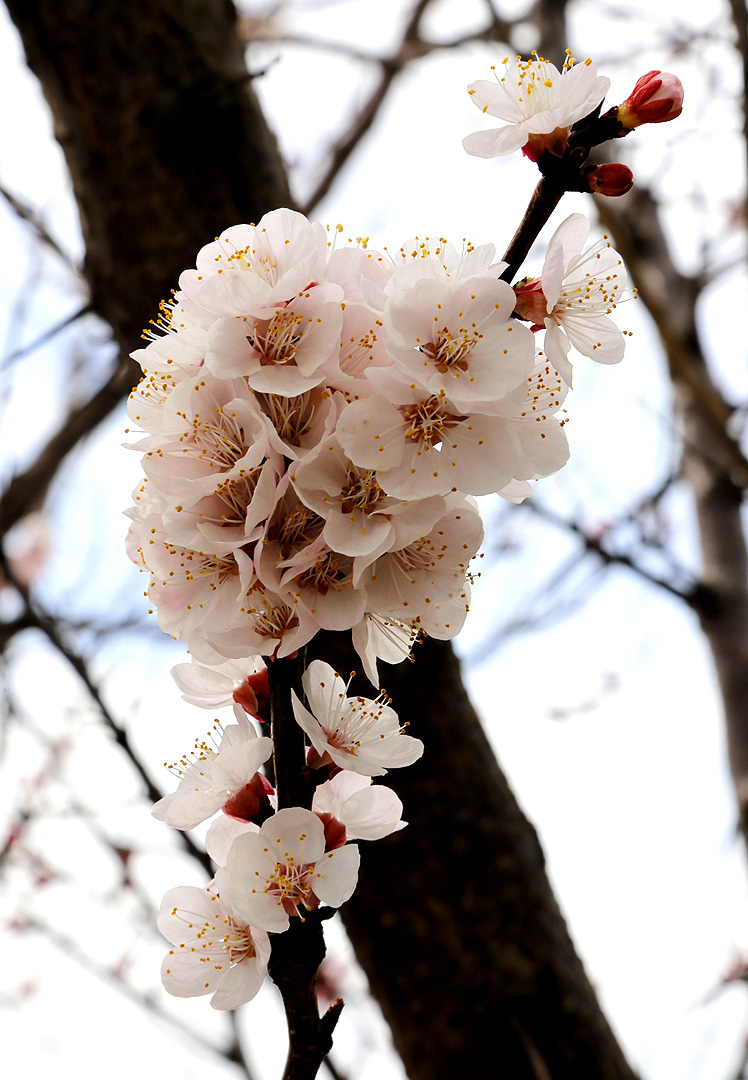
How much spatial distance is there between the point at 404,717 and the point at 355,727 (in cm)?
69

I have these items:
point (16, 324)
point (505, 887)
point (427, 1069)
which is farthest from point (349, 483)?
point (16, 324)

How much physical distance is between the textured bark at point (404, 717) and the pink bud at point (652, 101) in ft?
2.85

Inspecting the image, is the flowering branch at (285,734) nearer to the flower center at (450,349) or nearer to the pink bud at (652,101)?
the flower center at (450,349)

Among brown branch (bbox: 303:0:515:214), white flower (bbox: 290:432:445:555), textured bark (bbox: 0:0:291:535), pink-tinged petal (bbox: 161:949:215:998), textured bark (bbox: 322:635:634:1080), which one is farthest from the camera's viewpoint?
brown branch (bbox: 303:0:515:214)

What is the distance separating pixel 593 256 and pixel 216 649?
48 centimetres

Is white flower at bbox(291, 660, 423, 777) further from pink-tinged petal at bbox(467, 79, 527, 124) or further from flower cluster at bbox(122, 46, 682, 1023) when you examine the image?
pink-tinged petal at bbox(467, 79, 527, 124)

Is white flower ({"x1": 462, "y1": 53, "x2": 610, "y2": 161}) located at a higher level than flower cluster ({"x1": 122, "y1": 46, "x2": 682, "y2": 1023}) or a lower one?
higher

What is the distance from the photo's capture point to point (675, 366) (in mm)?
1744

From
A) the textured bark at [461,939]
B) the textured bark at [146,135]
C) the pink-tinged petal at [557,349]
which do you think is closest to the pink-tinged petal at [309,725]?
the pink-tinged petal at [557,349]

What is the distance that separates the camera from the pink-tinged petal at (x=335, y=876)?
2.05 ft

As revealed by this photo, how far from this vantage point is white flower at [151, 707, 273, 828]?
655 millimetres

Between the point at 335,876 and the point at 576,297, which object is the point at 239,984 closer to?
the point at 335,876

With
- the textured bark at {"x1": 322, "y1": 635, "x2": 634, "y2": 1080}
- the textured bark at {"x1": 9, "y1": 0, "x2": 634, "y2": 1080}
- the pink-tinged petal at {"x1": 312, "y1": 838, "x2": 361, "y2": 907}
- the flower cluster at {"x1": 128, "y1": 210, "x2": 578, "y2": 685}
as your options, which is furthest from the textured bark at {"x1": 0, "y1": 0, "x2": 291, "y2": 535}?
the pink-tinged petal at {"x1": 312, "y1": 838, "x2": 361, "y2": 907}

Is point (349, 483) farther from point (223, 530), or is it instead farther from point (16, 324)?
point (16, 324)
